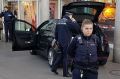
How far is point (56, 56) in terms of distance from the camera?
10375 mm

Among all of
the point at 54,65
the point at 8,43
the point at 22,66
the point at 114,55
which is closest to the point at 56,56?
the point at 54,65

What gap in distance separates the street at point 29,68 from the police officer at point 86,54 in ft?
12.6

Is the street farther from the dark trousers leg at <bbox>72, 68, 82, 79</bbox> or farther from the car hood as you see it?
the dark trousers leg at <bbox>72, 68, 82, 79</bbox>

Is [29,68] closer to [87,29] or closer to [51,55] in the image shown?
[51,55]

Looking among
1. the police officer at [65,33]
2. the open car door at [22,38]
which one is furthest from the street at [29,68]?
the police officer at [65,33]

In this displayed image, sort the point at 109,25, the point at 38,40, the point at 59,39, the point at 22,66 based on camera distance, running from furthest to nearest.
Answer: the point at 109,25 < the point at 38,40 < the point at 22,66 < the point at 59,39

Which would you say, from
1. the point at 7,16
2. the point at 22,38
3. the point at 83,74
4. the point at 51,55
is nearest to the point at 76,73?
the point at 83,74

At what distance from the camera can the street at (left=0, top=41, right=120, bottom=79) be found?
1020 cm

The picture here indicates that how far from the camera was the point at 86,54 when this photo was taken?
20.2 feet

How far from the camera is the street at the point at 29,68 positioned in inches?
401

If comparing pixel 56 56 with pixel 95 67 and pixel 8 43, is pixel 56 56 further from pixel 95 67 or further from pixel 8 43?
pixel 8 43

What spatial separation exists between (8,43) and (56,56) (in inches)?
325

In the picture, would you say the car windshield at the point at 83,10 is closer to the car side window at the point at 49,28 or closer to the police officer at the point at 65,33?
the car side window at the point at 49,28

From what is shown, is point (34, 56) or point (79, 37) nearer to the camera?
point (79, 37)
